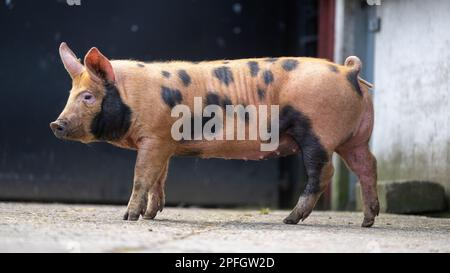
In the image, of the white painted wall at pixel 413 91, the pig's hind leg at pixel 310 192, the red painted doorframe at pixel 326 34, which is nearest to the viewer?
the pig's hind leg at pixel 310 192

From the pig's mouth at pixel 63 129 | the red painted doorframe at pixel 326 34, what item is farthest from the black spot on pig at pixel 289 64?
the red painted doorframe at pixel 326 34

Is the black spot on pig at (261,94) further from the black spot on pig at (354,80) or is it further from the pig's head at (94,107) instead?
the pig's head at (94,107)

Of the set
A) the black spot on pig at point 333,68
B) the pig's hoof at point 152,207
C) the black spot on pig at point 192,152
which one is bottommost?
the pig's hoof at point 152,207

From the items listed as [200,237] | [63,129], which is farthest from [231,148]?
[200,237]

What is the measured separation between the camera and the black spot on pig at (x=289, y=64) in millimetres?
Result: 5453

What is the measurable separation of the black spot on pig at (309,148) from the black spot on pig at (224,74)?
461 mm

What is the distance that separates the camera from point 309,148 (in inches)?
206

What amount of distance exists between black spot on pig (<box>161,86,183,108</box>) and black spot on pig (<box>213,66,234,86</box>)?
1.06ft

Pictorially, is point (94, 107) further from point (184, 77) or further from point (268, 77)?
point (268, 77)

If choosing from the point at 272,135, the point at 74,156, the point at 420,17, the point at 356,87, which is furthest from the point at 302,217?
the point at 74,156

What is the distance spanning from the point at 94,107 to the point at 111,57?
3311 mm

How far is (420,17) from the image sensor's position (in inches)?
298

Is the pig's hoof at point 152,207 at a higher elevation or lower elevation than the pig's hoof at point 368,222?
higher

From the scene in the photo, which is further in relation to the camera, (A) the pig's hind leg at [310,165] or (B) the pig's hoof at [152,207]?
(B) the pig's hoof at [152,207]
